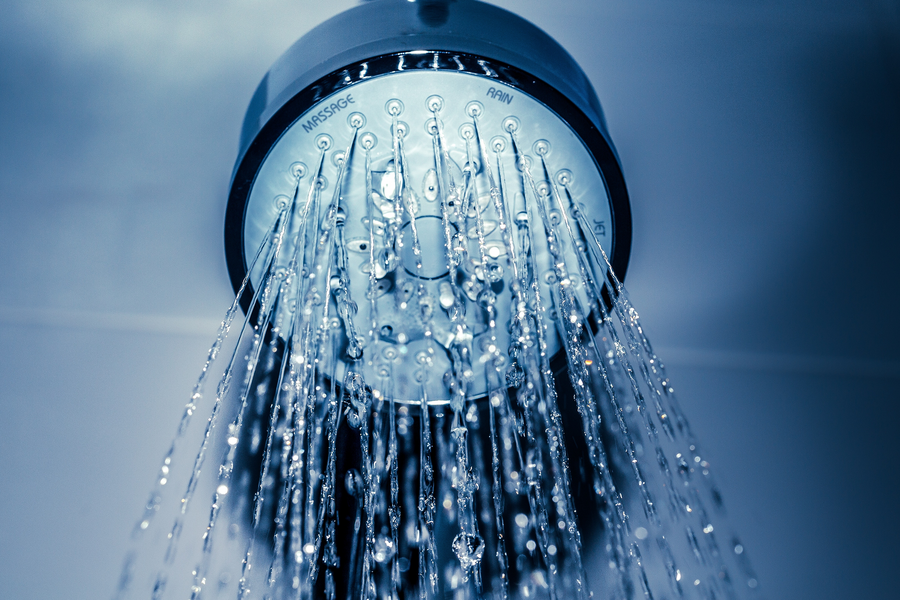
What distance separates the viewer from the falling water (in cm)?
63

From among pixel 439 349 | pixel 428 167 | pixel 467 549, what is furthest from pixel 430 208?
pixel 467 549

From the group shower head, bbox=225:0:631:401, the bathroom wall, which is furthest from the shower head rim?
the bathroom wall

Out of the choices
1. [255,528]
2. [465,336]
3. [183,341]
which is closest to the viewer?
[465,336]

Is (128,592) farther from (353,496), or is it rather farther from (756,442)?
(756,442)

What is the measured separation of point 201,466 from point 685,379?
2.21 ft

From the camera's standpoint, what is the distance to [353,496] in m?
0.76

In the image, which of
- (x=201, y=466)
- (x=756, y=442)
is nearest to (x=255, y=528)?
(x=201, y=466)

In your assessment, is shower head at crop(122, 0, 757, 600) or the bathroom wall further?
the bathroom wall

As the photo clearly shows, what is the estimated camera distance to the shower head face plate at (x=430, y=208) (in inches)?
23.0

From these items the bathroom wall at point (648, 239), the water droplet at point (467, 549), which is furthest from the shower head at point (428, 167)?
the bathroom wall at point (648, 239)

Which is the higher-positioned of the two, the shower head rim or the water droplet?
the shower head rim

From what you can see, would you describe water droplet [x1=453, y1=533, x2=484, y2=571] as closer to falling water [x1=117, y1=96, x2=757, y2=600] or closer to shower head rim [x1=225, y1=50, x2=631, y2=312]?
falling water [x1=117, y1=96, x2=757, y2=600]

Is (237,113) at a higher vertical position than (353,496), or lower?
higher

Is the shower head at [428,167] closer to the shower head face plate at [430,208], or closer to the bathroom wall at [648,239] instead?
the shower head face plate at [430,208]
